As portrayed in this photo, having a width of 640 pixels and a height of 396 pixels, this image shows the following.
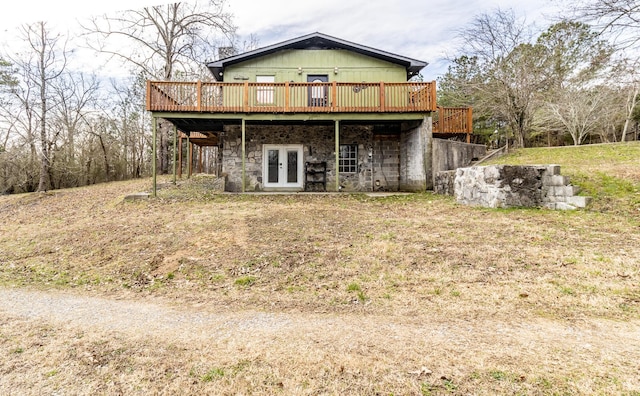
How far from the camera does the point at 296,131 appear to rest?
1208 centimetres

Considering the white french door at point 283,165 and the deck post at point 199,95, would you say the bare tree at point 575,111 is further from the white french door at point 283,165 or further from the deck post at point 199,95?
the deck post at point 199,95

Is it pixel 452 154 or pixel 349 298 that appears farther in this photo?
pixel 452 154

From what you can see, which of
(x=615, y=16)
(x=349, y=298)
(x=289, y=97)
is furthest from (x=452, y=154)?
(x=349, y=298)

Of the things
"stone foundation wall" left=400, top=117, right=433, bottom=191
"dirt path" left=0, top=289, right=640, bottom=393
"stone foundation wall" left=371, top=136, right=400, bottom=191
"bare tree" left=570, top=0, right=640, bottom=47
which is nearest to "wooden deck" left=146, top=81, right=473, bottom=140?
"stone foundation wall" left=400, top=117, right=433, bottom=191

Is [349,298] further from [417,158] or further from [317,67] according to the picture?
[317,67]

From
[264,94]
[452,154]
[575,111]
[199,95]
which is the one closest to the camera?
[199,95]

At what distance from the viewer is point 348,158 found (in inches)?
486

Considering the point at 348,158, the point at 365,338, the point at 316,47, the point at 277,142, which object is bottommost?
the point at 365,338

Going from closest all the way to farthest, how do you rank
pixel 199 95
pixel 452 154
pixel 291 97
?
1. pixel 199 95
2. pixel 291 97
3. pixel 452 154

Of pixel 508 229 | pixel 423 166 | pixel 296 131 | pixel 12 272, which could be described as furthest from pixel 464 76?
pixel 12 272

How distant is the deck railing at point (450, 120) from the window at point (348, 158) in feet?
10.3

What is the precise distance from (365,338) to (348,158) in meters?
10.2

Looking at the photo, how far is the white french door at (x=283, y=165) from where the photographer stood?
12109mm

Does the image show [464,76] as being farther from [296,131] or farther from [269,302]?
[269,302]
